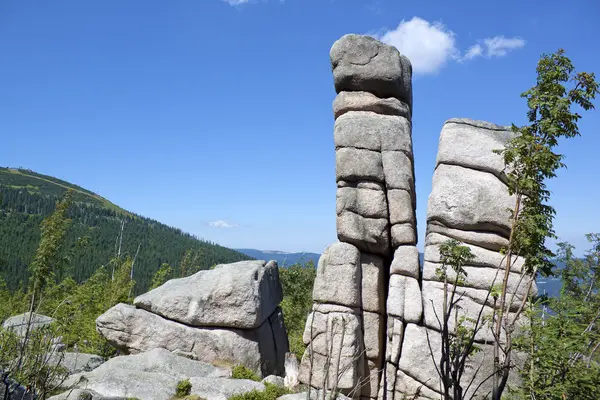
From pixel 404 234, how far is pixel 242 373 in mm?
8196

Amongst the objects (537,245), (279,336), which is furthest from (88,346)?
(537,245)

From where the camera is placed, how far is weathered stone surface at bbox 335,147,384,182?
695 inches

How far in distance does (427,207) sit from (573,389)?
33.0 ft

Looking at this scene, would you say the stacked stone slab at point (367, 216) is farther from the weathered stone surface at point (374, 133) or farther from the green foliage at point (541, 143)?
the green foliage at point (541, 143)

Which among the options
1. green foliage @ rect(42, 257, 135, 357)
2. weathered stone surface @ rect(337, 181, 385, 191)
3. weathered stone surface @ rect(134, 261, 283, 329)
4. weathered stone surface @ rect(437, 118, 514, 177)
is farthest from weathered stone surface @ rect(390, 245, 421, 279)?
green foliage @ rect(42, 257, 135, 357)

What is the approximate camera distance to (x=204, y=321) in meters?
18.8

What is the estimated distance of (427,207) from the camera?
1652cm

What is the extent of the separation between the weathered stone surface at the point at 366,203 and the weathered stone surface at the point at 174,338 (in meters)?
7.09

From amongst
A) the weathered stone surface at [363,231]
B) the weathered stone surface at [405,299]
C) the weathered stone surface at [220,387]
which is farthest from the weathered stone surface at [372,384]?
the weathered stone surface at [363,231]

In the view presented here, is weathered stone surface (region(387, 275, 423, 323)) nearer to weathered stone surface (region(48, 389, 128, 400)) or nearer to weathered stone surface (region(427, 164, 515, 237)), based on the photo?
weathered stone surface (region(427, 164, 515, 237))

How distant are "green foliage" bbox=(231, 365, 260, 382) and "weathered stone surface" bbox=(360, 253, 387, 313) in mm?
5065

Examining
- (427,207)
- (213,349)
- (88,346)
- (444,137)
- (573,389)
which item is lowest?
(88,346)

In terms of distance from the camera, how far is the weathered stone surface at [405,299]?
1559 cm

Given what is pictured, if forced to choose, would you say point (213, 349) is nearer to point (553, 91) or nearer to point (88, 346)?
point (88, 346)
